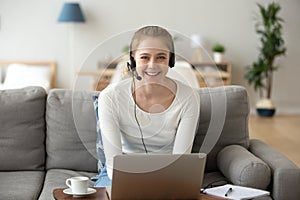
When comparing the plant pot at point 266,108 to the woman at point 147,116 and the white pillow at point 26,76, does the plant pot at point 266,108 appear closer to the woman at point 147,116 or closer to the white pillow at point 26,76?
the white pillow at point 26,76

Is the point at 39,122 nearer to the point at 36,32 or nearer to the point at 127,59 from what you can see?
the point at 127,59

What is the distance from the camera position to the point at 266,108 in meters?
7.59

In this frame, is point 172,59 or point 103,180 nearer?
point 172,59

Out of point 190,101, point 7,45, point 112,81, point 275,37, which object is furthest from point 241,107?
point 7,45

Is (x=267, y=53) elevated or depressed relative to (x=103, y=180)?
elevated

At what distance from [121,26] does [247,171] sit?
213 inches

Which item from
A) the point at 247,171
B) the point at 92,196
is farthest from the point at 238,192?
the point at 92,196

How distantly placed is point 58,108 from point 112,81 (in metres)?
0.59

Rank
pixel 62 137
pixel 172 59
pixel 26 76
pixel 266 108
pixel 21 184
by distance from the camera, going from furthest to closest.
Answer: pixel 266 108 → pixel 26 76 → pixel 62 137 → pixel 21 184 → pixel 172 59

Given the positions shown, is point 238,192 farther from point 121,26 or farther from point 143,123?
point 121,26

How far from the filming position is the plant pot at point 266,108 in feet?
24.9

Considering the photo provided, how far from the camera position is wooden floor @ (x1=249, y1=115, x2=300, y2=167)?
216 inches

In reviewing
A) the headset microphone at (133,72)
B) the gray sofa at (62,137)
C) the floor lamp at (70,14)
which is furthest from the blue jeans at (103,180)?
the floor lamp at (70,14)

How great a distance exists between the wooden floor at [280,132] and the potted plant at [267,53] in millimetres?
206
